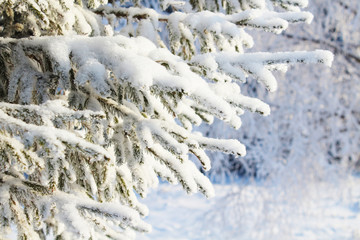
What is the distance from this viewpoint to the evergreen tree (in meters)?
1.30

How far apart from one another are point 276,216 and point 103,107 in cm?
633

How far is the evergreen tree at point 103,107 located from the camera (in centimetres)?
130

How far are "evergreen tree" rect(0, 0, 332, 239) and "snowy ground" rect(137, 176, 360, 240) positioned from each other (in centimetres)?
583

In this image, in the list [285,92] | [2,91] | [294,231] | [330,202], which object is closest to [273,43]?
[285,92]

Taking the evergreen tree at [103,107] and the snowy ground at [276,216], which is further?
the snowy ground at [276,216]

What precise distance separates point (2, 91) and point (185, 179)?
3.48ft

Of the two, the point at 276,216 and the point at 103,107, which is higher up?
the point at 103,107

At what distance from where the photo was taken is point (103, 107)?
169 centimetres

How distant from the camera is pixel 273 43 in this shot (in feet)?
22.3

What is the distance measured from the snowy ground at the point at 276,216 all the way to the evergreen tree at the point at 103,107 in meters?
5.83

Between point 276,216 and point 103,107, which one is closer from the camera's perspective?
point 103,107

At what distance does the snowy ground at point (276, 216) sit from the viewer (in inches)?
279

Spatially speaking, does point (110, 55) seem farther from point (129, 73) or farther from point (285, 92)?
point (285, 92)

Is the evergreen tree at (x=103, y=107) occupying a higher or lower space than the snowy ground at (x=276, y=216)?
higher
